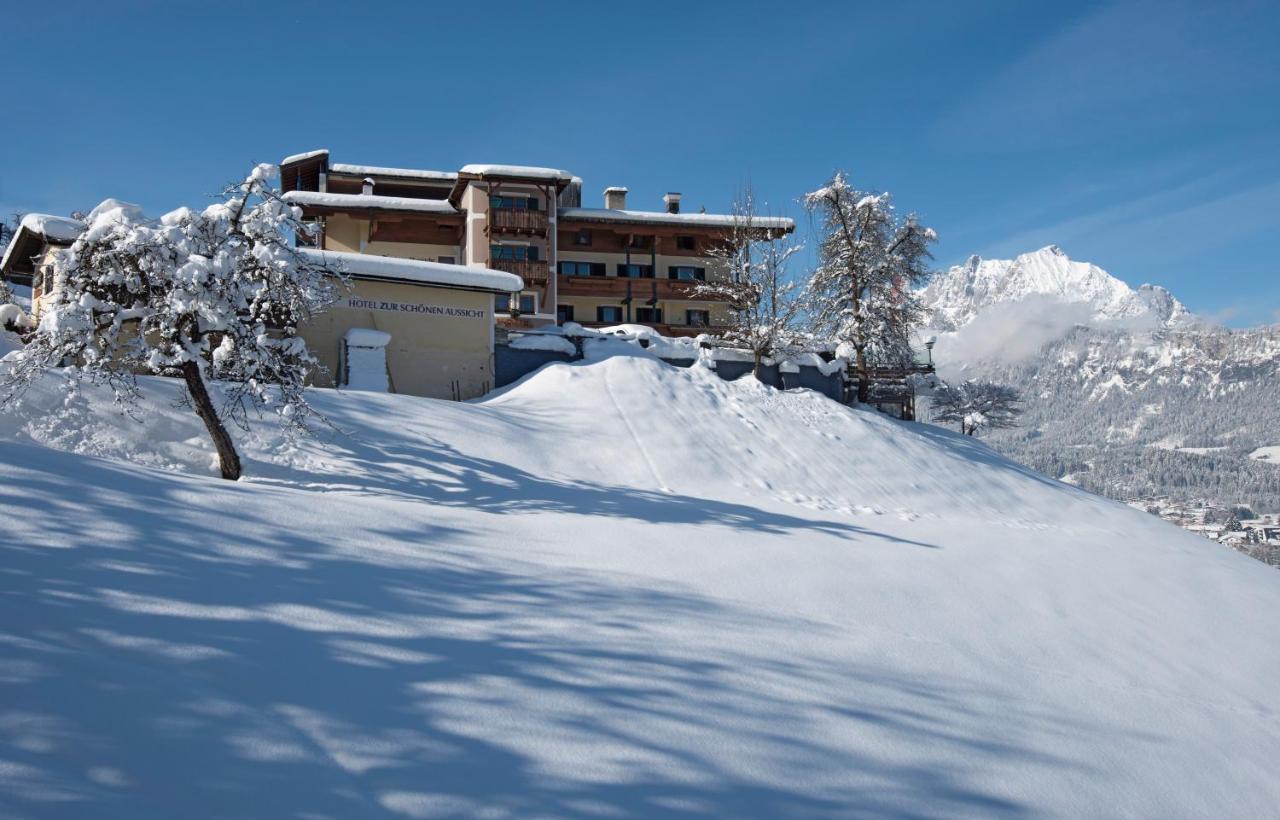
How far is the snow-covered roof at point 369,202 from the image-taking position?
38719 mm

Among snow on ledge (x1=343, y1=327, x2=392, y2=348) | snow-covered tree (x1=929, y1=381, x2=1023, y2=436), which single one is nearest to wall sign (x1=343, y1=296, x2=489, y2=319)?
snow on ledge (x1=343, y1=327, x2=392, y2=348)

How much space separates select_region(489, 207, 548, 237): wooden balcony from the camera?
40.6m

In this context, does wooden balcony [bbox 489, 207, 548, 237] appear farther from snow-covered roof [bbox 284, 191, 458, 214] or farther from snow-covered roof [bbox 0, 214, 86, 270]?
snow-covered roof [bbox 0, 214, 86, 270]

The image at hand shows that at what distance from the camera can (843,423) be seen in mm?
24875

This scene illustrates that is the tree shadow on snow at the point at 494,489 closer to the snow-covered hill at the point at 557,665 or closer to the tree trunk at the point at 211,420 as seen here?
the snow-covered hill at the point at 557,665

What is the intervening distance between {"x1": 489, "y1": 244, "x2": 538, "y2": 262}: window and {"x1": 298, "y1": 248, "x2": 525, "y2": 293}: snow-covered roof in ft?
55.5

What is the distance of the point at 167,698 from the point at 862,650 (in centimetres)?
527

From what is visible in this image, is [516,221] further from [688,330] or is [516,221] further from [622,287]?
[688,330]

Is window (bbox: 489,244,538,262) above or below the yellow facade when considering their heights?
above

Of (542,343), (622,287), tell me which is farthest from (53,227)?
(622,287)

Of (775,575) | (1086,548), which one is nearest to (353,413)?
(775,575)

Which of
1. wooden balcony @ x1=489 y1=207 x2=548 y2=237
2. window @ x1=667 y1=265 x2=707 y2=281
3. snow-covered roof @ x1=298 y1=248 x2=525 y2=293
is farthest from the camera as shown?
window @ x1=667 y1=265 x2=707 y2=281

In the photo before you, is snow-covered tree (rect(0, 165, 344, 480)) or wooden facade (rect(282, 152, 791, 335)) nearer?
snow-covered tree (rect(0, 165, 344, 480))

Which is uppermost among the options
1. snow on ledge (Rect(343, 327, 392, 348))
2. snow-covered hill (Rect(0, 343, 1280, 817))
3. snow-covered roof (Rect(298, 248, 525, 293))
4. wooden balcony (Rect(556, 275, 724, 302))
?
wooden balcony (Rect(556, 275, 724, 302))
